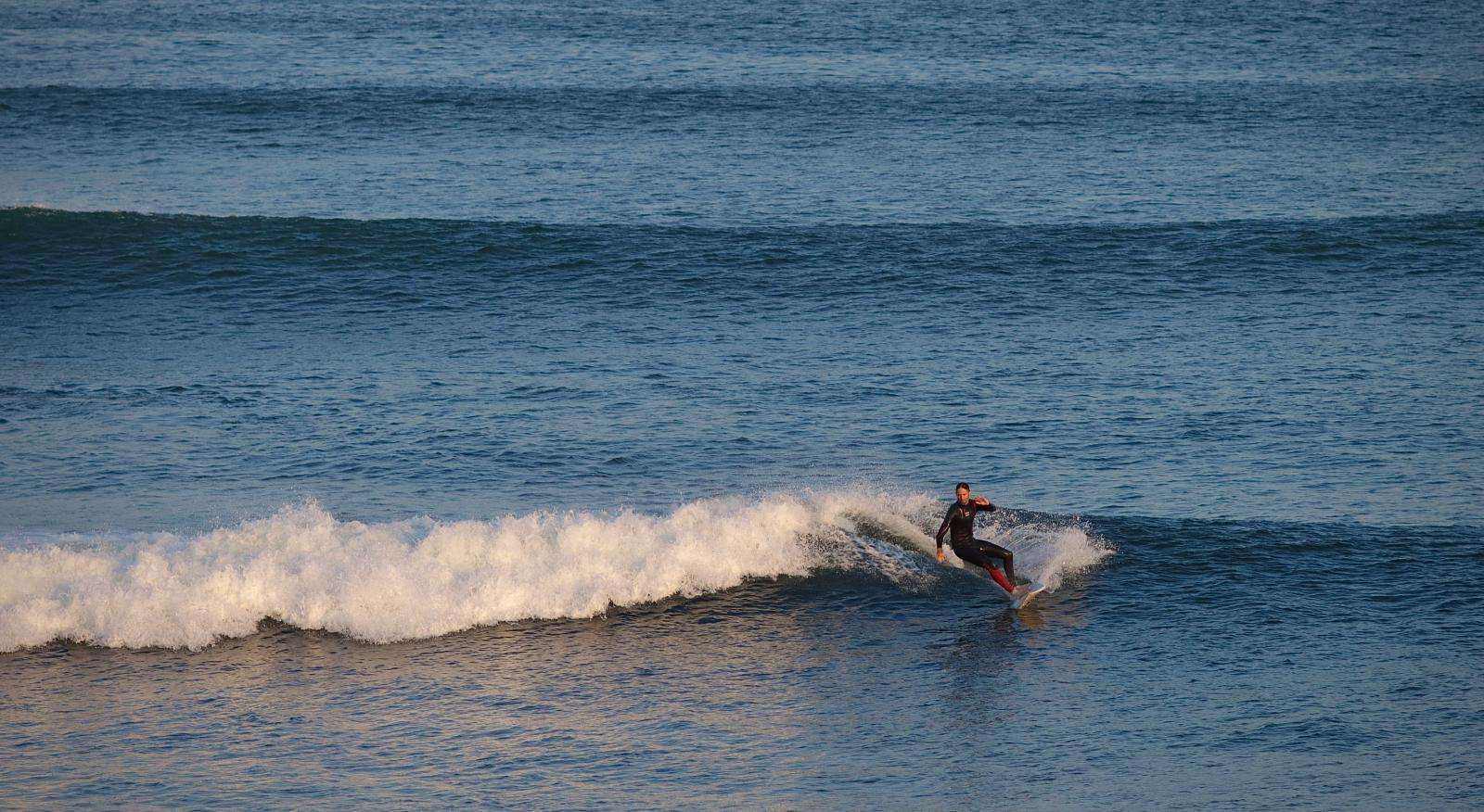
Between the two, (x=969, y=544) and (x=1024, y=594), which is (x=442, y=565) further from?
(x=1024, y=594)

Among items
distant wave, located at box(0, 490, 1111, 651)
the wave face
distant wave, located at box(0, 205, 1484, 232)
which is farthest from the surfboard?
distant wave, located at box(0, 205, 1484, 232)

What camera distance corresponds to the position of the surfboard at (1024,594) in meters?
14.1

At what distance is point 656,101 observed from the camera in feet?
123

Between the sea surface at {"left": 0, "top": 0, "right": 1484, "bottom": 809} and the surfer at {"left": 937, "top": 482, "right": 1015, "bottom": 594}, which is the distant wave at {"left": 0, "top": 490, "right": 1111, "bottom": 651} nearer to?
the sea surface at {"left": 0, "top": 0, "right": 1484, "bottom": 809}

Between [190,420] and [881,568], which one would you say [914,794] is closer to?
[881,568]

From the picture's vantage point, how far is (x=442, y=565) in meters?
14.5

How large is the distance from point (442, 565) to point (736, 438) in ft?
17.5

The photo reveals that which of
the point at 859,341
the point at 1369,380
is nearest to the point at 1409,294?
the point at 1369,380

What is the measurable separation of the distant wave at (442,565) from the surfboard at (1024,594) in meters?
0.27

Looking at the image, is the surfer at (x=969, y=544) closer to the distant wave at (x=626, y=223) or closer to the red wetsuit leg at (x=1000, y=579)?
the red wetsuit leg at (x=1000, y=579)

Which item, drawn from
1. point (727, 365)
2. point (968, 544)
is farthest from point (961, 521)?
point (727, 365)

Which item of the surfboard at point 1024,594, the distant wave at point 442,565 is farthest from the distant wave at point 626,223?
the surfboard at point 1024,594

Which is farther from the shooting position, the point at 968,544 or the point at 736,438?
the point at 736,438

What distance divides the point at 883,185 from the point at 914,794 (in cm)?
2210
